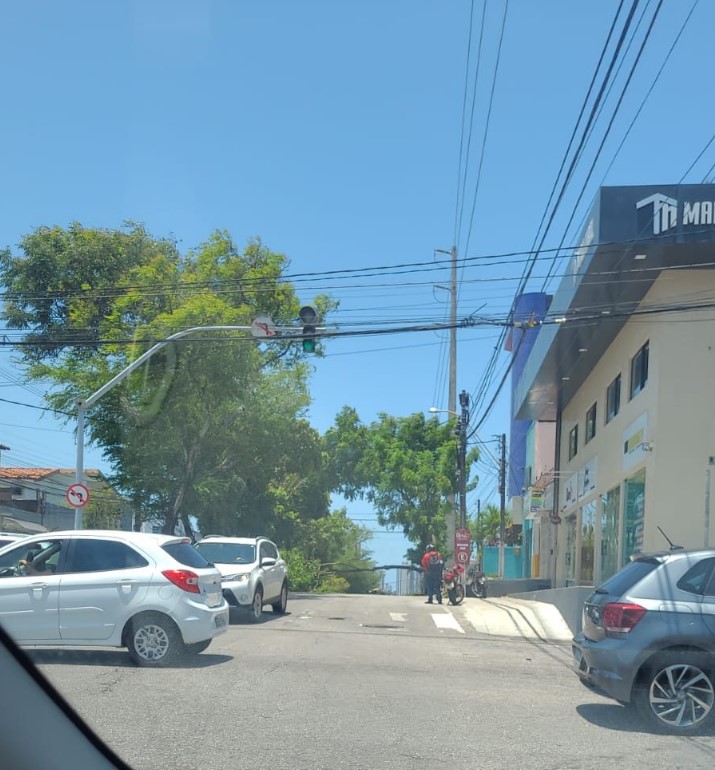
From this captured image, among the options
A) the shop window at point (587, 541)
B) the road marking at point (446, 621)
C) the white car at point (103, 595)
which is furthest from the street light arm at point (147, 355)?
the shop window at point (587, 541)

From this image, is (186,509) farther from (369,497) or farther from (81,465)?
(369,497)

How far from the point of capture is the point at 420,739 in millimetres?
7207

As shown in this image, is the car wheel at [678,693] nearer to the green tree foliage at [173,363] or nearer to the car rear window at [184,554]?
the car rear window at [184,554]

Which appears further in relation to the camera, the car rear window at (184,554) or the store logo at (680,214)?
the store logo at (680,214)

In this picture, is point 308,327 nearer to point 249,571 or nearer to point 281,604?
point 249,571

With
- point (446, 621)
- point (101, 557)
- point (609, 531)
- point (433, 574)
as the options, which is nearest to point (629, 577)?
point (101, 557)

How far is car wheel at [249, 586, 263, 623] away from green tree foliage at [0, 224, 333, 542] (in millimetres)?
9897

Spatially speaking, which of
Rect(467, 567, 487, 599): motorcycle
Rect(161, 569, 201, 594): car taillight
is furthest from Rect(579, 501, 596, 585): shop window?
Rect(161, 569, 201, 594): car taillight

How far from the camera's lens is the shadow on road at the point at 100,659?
10027mm

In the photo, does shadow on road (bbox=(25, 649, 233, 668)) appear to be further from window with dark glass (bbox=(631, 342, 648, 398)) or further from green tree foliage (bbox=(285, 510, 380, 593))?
green tree foliage (bbox=(285, 510, 380, 593))

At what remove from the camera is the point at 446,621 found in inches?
782

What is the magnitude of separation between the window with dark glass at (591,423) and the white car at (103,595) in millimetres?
19846

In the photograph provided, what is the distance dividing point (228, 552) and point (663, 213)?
1052 cm

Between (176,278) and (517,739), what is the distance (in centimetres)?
2559
